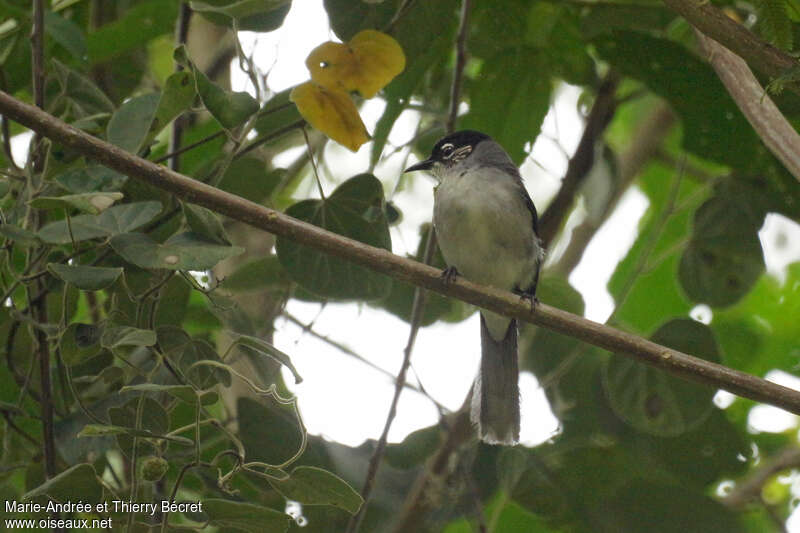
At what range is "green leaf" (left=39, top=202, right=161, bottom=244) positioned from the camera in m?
2.44

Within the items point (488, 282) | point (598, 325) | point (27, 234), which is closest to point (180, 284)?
point (27, 234)

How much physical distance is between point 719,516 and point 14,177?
2533mm

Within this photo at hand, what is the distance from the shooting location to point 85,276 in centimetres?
239

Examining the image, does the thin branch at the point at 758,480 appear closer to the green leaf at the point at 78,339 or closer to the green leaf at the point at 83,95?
the green leaf at the point at 78,339

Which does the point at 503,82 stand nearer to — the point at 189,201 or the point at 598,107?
the point at 598,107

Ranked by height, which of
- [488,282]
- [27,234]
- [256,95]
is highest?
[488,282]

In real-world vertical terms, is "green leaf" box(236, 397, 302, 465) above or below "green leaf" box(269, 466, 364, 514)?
above

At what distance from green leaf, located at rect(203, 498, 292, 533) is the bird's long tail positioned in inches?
47.4

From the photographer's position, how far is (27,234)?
2.36 meters

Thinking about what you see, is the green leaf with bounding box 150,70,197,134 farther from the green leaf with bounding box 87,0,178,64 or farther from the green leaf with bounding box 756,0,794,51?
the green leaf with bounding box 756,0,794,51

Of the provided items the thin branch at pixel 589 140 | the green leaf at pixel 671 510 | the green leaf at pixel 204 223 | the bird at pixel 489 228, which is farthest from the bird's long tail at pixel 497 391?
the green leaf at pixel 204 223

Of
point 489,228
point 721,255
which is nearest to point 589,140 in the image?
point 489,228

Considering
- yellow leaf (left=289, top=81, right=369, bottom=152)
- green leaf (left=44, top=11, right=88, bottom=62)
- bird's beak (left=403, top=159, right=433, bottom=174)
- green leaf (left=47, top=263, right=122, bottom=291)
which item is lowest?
green leaf (left=47, top=263, right=122, bottom=291)

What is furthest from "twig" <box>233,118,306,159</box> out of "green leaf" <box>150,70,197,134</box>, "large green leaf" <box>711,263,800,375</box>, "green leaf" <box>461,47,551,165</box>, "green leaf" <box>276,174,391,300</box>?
"large green leaf" <box>711,263,800,375</box>
